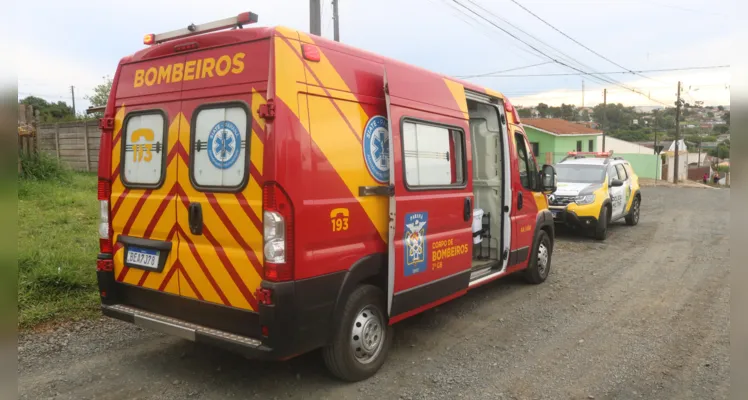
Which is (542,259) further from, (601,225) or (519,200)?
(601,225)

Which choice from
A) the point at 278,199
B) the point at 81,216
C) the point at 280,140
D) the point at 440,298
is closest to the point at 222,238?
the point at 278,199

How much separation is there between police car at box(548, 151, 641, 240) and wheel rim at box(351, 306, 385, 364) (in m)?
7.87

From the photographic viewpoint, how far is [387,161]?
424cm

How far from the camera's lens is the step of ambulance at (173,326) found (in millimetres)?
3412

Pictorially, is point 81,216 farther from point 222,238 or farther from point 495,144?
point 495,144

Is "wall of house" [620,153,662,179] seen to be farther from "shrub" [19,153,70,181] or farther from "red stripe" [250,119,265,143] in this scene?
"red stripe" [250,119,265,143]

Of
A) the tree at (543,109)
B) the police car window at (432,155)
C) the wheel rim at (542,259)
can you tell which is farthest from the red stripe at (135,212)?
the tree at (543,109)

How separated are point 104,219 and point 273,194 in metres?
1.95

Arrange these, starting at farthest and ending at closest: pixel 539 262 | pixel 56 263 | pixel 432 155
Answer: pixel 539 262, pixel 56 263, pixel 432 155

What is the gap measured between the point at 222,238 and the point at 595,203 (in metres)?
9.26

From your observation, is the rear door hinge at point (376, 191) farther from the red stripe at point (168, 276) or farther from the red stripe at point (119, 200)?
the red stripe at point (119, 200)

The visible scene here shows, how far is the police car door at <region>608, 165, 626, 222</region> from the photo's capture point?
37.8 feet

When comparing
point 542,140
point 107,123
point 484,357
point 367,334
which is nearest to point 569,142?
point 542,140

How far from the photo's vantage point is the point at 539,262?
7.12 metres
